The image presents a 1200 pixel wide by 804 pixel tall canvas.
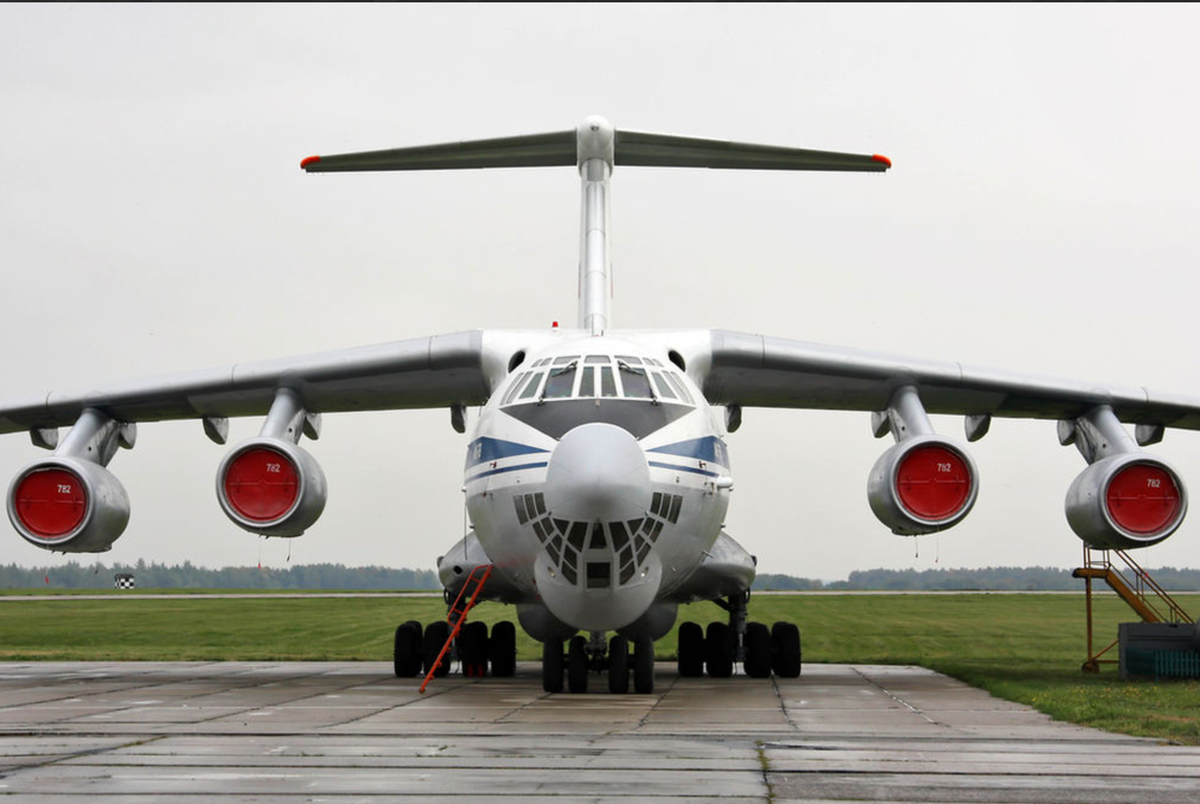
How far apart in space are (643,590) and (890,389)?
16.1 feet

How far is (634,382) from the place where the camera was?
10.1 meters

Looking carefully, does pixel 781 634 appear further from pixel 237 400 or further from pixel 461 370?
pixel 237 400

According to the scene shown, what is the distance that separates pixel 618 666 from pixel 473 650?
3.38m

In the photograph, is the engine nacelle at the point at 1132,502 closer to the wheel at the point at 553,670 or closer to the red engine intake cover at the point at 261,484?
the wheel at the point at 553,670

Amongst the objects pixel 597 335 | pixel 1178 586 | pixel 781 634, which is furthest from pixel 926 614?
pixel 597 335

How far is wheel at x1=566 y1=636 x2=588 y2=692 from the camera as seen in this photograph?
11250mm

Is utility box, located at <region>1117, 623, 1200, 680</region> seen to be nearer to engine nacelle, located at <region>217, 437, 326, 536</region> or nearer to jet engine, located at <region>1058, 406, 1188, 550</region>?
jet engine, located at <region>1058, 406, 1188, 550</region>

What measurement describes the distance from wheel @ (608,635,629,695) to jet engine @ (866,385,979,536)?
2835mm

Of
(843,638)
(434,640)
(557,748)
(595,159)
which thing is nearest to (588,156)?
(595,159)

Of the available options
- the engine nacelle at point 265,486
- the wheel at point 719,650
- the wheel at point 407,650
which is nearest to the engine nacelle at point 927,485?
the wheel at point 719,650

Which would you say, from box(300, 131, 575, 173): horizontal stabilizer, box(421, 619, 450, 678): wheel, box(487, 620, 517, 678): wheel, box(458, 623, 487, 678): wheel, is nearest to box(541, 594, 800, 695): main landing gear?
box(487, 620, 517, 678): wheel

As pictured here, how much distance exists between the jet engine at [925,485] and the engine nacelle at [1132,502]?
48.6 inches

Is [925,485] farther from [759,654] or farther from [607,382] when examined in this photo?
[607,382]

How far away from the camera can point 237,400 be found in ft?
45.1
